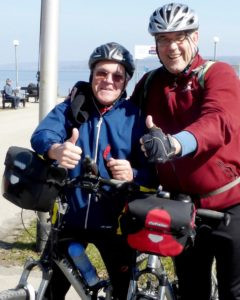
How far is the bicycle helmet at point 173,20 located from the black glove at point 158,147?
77 cm

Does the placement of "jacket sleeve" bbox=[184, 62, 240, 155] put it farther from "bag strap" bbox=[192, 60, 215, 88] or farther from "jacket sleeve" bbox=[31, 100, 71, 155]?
"jacket sleeve" bbox=[31, 100, 71, 155]

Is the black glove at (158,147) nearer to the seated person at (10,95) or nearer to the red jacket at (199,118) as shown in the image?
the red jacket at (199,118)

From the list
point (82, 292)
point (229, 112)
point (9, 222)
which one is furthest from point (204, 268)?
point (9, 222)

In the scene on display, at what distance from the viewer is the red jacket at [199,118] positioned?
109 inches

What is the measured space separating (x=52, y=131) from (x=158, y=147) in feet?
2.88

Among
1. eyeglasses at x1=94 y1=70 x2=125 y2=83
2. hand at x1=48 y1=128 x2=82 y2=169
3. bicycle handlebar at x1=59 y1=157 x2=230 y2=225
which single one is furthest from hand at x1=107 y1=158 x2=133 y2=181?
eyeglasses at x1=94 y1=70 x2=125 y2=83

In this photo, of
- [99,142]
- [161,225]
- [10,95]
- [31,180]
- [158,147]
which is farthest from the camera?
[10,95]

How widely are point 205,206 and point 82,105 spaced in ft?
3.00

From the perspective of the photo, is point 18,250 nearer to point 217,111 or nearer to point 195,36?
point 195,36

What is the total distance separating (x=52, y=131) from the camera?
10.0 feet

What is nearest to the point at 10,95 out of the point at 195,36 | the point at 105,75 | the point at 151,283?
the point at 105,75

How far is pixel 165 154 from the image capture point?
94.3 inches

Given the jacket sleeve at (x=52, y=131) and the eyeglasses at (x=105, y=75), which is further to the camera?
the eyeglasses at (x=105, y=75)

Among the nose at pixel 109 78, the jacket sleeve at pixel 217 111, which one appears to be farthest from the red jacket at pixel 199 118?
the nose at pixel 109 78
